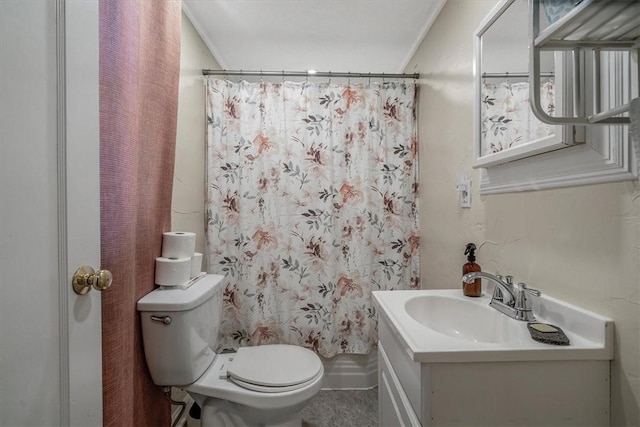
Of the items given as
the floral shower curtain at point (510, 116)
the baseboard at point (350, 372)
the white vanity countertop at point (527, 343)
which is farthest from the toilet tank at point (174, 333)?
the floral shower curtain at point (510, 116)

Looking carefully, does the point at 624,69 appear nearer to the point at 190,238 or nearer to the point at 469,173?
the point at 469,173

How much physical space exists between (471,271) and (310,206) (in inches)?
39.7

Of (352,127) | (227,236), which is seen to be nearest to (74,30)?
(227,236)

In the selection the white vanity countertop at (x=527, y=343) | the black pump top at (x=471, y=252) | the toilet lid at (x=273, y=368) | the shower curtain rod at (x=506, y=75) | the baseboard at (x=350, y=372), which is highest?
the shower curtain rod at (x=506, y=75)

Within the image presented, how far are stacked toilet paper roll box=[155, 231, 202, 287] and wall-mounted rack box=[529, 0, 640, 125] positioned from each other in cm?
129

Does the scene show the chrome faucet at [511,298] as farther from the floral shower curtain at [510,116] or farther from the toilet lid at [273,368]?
the toilet lid at [273,368]

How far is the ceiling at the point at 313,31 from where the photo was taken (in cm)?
155

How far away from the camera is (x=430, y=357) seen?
2.11 ft

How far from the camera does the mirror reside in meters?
0.77

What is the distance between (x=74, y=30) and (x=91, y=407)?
87 cm

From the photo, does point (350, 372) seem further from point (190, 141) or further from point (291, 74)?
point (291, 74)

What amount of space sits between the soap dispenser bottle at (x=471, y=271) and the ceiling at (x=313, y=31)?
4.30ft

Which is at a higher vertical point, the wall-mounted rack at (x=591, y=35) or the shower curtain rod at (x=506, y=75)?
the shower curtain rod at (x=506, y=75)

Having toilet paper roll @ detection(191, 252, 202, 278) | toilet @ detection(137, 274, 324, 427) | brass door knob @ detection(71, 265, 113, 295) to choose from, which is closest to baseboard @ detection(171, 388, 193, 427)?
toilet @ detection(137, 274, 324, 427)
